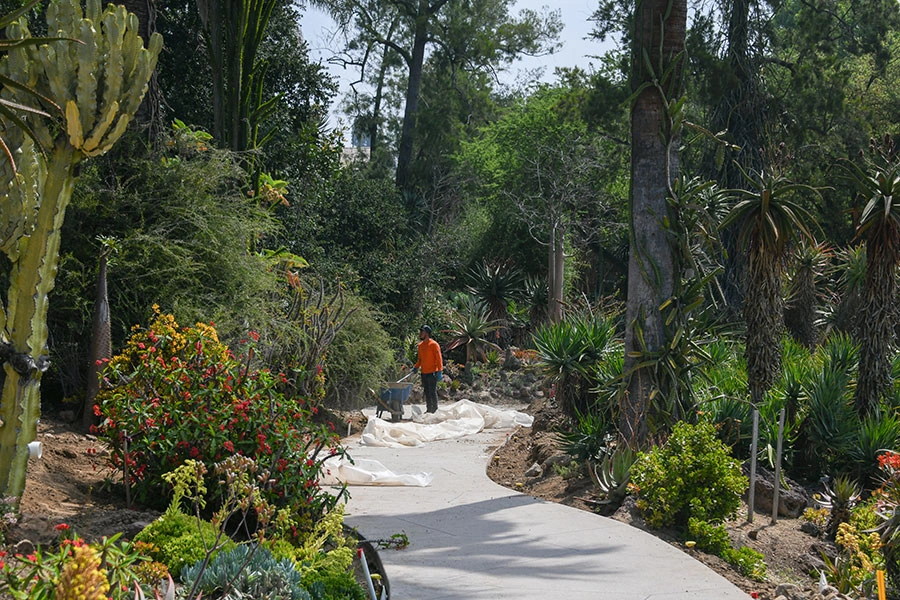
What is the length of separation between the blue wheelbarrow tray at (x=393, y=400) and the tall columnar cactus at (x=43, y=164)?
383 inches

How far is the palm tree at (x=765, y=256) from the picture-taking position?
11492 mm

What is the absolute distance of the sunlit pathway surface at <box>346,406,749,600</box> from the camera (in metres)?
6.25

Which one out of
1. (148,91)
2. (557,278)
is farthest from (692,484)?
(557,278)

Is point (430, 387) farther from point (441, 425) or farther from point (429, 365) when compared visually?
point (441, 425)

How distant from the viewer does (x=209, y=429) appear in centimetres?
703

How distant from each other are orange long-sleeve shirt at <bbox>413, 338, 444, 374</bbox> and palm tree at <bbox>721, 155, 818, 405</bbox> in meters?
6.74

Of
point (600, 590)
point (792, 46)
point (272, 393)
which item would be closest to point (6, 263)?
point (272, 393)

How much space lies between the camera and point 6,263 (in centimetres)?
1045

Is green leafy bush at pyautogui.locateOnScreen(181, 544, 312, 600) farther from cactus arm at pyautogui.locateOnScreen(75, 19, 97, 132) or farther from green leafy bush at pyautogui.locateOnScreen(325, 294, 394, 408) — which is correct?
green leafy bush at pyautogui.locateOnScreen(325, 294, 394, 408)

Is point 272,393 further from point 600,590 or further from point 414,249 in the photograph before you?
point 414,249

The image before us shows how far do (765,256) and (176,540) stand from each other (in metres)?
8.37

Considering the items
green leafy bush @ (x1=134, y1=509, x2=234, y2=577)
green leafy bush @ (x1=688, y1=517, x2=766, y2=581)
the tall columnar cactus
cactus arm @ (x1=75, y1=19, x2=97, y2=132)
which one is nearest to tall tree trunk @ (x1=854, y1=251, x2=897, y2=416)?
green leafy bush @ (x1=688, y1=517, x2=766, y2=581)

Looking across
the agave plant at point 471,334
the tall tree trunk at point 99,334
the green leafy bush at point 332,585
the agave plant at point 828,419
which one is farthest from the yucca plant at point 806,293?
the green leafy bush at point 332,585

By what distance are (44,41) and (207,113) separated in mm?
15778
